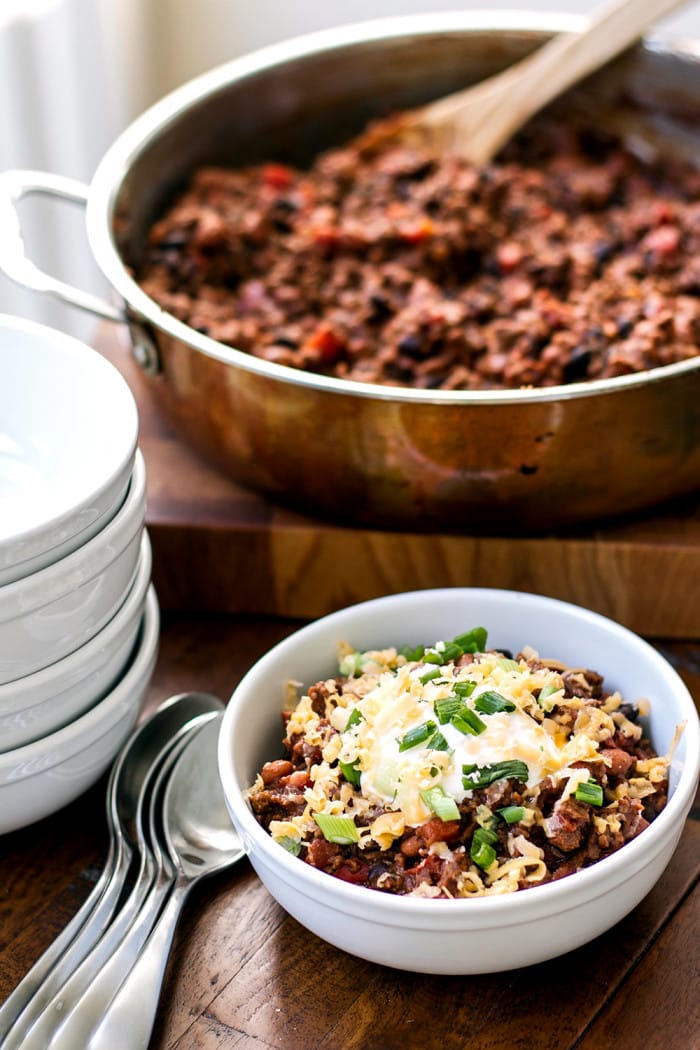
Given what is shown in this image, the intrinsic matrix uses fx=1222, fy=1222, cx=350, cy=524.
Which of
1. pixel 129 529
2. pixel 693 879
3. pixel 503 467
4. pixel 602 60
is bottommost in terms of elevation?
pixel 693 879

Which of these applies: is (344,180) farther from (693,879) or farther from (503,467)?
(693,879)

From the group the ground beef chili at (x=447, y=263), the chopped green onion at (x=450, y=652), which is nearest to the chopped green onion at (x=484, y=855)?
the chopped green onion at (x=450, y=652)

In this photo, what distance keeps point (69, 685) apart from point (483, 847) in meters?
0.41

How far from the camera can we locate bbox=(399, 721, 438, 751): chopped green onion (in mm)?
1099

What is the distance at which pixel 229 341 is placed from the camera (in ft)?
5.27

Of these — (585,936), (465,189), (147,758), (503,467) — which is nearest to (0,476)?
(147,758)

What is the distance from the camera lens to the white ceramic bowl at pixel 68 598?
3.43 feet

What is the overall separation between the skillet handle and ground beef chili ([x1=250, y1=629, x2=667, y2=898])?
584 millimetres

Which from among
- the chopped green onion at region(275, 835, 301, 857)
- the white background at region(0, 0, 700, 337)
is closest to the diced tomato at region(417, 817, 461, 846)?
the chopped green onion at region(275, 835, 301, 857)

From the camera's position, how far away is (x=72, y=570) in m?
1.06

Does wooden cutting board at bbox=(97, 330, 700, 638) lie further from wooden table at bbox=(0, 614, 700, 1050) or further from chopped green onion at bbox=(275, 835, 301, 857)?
chopped green onion at bbox=(275, 835, 301, 857)

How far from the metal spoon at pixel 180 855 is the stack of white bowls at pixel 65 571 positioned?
0.27 feet

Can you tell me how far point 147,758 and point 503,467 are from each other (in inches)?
20.1

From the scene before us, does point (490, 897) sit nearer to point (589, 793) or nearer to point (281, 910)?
point (589, 793)
